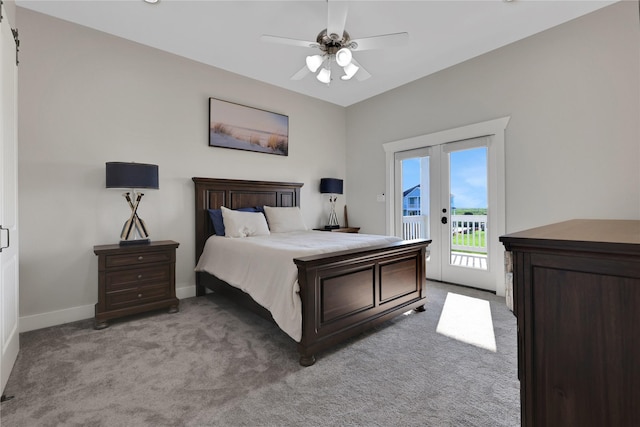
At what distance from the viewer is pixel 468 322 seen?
274cm

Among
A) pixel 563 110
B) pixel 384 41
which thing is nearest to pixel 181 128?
pixel 384 41

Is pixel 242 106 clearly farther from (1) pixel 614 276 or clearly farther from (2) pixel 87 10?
(1) pixel 614 276

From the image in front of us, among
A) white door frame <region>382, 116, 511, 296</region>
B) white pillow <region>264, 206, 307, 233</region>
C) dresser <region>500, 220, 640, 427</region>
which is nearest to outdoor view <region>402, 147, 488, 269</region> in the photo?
white door frame <region>382, 116, 511, 296</region>

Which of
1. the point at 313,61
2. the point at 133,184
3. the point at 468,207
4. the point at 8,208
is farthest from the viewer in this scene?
the point at 468,207

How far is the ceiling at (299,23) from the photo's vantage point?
274 centimetres

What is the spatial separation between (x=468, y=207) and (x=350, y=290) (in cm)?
244

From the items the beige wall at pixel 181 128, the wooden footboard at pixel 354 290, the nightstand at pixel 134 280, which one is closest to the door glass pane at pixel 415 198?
the beige wall at pixel 181 128

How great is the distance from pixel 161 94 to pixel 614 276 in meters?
4.12

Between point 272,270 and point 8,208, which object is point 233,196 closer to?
point 272,270

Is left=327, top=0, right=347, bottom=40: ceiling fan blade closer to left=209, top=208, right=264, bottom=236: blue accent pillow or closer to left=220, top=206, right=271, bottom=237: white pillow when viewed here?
left=220, top=206, right=271, bottom=237: white pillow

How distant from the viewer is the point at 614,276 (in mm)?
780

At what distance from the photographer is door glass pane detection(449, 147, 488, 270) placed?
3.78 meters

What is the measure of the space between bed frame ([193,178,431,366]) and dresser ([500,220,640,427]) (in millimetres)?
1310

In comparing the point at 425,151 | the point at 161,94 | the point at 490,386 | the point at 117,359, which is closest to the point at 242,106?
the point at 161,94
